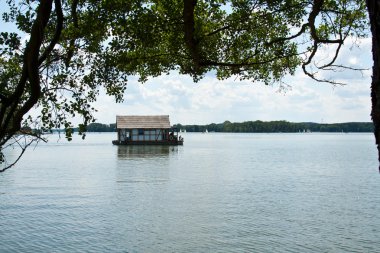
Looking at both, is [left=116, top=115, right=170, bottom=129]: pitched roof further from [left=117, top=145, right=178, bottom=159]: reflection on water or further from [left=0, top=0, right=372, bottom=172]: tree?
[left=0, top=0, right=372, bottom=172]: tree

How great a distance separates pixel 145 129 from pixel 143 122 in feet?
4.63

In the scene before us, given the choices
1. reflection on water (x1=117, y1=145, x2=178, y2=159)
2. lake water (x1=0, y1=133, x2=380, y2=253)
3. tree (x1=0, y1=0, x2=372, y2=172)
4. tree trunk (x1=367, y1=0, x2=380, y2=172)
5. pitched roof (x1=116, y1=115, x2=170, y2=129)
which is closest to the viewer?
tree trunk (x1=367, y1=0, x2=380, y2=172)

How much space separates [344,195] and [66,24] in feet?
74.4

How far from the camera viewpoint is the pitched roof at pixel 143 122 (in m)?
80.3

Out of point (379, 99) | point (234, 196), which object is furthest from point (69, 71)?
point (234, 196)

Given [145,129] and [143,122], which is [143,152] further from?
[145,129]

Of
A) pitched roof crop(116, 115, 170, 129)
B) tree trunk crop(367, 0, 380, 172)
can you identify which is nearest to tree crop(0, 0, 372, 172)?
tree trunk crop(367, 0, 380, 172)

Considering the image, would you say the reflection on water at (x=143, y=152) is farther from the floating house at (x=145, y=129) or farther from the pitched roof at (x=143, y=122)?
the pitched roof at (x=143, y=122)

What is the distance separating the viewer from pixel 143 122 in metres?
80.6

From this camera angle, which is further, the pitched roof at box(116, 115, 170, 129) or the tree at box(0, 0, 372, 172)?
the pitched roof at box(116, 115, 170, 129)

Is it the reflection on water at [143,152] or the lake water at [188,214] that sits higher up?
the reflection on water at [143,152]

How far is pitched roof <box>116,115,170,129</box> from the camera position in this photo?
8031cm

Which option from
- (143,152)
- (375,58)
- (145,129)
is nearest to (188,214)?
(375,58)

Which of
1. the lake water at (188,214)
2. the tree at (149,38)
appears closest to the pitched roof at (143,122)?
the lake water at (188,214)
